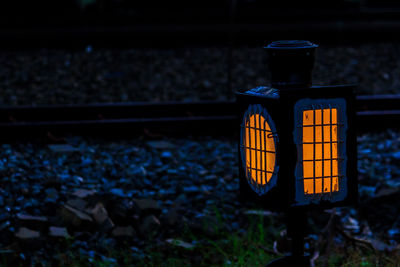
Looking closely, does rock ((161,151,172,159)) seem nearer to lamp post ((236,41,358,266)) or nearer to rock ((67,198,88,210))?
rock ((67,198,88,210))

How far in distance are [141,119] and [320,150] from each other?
358cm

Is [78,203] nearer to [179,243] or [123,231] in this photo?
[123,231]

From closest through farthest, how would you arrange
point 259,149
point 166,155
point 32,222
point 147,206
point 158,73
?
point 259,149 → point 32,222 → point 147,206 → point 166,155 → point 158,73

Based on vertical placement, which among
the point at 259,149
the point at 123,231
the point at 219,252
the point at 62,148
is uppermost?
the point at 259,149

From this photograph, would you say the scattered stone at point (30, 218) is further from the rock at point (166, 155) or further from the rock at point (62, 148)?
the rock at point (166, 155)

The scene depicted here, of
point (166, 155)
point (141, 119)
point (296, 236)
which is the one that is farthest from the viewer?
point (141, 119)

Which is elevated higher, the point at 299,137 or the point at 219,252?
the point at 299,137

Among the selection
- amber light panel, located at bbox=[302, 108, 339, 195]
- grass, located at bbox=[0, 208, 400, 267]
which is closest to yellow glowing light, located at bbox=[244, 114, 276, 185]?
amber light panel, located at bbox=[302, 108, 339, 195]

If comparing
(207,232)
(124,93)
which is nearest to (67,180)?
(207,232)

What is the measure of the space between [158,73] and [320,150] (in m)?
6.41

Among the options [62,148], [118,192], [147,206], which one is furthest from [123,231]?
[62,148]

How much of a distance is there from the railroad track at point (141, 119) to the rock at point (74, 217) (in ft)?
6.13

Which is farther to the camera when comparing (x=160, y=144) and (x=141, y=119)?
(x=141, y=119)

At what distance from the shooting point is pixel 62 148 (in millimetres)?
5293
